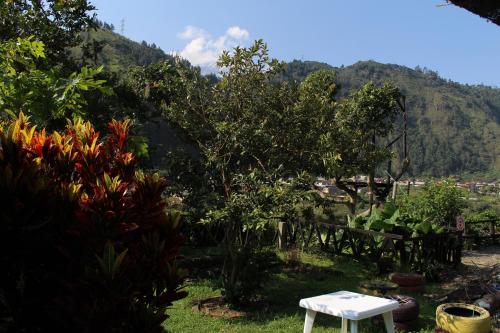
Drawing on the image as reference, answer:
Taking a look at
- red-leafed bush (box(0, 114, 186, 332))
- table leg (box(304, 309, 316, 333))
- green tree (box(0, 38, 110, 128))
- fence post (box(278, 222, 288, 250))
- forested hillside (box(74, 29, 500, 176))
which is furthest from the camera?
forested hillside (box(74, 29, 500, 176))

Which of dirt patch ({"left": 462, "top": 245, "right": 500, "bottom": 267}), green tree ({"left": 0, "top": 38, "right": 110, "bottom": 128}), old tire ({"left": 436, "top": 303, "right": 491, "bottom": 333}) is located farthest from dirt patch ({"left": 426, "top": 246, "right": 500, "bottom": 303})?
green tree ({"left": 0, "top": 38, "right": 110, "bottom": 128})

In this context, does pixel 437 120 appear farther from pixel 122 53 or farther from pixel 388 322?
pixel 388 322

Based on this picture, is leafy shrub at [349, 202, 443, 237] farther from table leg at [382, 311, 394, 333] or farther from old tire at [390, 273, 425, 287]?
table leg at [382, 311, 394, 333]

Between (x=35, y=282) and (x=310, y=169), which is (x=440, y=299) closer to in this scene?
(x=310, y=169)

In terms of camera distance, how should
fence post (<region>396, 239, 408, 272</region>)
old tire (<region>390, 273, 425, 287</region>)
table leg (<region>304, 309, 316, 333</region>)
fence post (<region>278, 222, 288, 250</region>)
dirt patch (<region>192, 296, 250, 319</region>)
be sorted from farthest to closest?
fence post (<region>278, 222, 288, 250</region>)
fence post (<region>396, 239, 408, 272</region>)
old tire (<region>390, 273, 425, 287</region>)
dirt patch (<region>192, 296, 250, 319</region>)
table leg (<region>304, 309, 316, 333</region>)

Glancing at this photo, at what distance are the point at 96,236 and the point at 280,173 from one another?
617 centimetres

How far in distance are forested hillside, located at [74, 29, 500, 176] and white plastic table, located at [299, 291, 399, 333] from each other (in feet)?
368

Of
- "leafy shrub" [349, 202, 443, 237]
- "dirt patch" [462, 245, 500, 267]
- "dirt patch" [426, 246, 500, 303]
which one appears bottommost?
"dirt patch" [462, 245, 500, 267]

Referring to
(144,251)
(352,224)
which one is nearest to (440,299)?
(352,224)

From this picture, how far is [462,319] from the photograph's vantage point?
19.7 feet

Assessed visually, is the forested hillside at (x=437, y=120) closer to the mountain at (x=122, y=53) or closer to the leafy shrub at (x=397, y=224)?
the mountain at (x=122, y=53)

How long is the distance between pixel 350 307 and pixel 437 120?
17217 cm

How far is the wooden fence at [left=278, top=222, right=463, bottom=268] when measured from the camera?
11.3m

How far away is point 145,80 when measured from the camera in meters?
14.2
